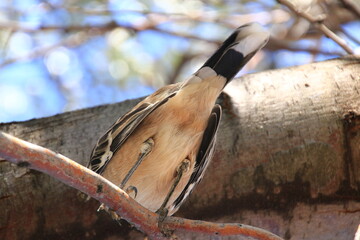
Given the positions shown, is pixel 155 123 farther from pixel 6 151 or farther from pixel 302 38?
pixel 302 38

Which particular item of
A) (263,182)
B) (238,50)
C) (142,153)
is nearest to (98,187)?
(142,153)

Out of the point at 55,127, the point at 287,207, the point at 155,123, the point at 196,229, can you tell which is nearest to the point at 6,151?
the point at 196,229

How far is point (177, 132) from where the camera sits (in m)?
2.13

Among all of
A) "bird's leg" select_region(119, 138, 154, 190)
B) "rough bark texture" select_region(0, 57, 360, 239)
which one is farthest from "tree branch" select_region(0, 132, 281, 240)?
"rough bark texture" select_region(0, 57, 360, 239)

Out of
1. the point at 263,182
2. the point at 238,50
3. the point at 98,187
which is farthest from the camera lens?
the point at 263,182

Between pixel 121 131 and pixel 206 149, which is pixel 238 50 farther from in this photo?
pixel 121 131

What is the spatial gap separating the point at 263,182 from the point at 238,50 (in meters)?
0.54

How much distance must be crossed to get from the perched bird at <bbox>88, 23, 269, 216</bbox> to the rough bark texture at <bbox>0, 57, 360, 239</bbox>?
0.16 metres

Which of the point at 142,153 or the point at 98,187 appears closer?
the point at 98,187

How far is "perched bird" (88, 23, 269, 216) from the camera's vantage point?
2.09 meters

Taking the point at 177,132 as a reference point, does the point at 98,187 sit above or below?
above

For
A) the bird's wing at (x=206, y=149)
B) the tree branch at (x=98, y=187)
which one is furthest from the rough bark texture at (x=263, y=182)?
the tree branch at (x=98, y=187)

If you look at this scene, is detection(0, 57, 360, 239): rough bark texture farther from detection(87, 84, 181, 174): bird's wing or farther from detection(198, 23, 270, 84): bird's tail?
detection(198, 23, 270, 84): bird's tail

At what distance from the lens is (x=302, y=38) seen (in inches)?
169
